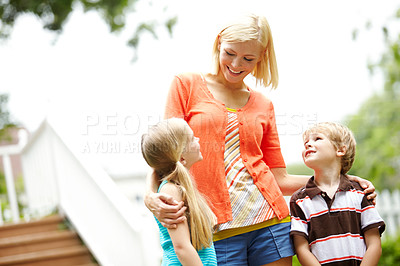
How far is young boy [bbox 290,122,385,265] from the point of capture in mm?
1850

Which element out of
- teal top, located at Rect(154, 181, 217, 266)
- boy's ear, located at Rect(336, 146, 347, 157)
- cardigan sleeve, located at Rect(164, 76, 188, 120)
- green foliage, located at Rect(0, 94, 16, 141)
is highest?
cardigan sleeve, located at Rect(164, 76, 188, 120)

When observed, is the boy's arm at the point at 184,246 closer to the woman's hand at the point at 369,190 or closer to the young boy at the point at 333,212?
the young boy at the point at 333,212

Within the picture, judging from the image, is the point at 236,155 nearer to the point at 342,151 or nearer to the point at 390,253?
the point at 342,151

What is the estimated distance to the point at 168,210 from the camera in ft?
5.28

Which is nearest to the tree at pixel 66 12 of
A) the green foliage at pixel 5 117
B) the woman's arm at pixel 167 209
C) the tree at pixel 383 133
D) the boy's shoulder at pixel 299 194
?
the green foliage at pixel 5 117

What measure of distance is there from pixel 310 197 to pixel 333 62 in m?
6.00

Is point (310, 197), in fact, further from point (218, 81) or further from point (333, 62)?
point (333, 62)

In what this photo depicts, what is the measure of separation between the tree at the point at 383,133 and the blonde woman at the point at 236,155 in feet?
15.9

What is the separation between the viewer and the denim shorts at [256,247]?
6.01 feet

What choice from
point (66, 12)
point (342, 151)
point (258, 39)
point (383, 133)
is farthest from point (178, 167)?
point (383, 133)

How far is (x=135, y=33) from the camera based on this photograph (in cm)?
616

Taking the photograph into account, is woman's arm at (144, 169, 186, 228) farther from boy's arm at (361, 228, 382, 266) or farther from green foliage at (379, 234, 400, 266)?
green foliage at (379, 234, 400, 266)

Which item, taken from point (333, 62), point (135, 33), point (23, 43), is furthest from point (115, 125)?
point (333, 62)

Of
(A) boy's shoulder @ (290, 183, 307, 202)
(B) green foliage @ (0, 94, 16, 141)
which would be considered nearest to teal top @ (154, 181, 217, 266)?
(A) boy's shoulder @ (290, 183, 307, 202)
